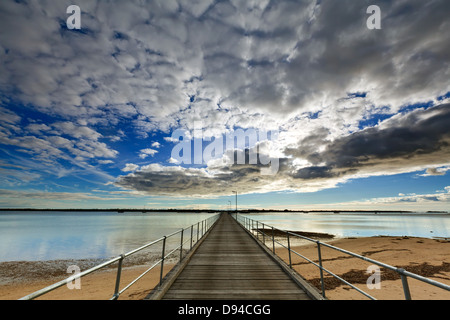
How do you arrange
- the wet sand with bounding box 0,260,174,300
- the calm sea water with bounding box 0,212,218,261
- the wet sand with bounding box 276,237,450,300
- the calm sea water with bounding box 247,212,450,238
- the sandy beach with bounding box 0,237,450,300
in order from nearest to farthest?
1. the wet sand with bounding box 276,237,450,300
2. the sandy beach with bounding box 0,237,450,300
3. the wet sand with bounding box 0,260,174,300
4. the calm sea water with bounding box 0,212,218,261
5. the calm sea water with bounding box 247,212,450,238

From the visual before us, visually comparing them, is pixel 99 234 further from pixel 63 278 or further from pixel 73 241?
pixel 63 278

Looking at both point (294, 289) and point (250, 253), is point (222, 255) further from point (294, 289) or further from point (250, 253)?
point (294, 289)

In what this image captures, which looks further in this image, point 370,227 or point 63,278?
point 370,227

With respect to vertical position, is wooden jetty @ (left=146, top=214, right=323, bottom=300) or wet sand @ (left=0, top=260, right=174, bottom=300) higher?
wooden jetty @ (left=146, top=214, right=323, bottom=300)

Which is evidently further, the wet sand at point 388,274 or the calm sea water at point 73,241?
the calm sea water at point 73,241

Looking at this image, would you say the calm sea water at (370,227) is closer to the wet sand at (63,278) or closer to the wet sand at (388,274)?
the wet sand at (388,274)

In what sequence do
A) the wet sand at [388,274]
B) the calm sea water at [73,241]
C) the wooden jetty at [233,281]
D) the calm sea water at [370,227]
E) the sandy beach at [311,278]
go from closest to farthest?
the wooden jetty at [233,281] → the wet sand at [388,274] → the sandy beach at [311,278] → the calm sea water at [73,241] → the calm sea water at [370,227]

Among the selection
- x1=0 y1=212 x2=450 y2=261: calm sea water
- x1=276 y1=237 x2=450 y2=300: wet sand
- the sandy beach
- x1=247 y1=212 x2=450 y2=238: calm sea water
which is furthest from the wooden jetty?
x1=247 y1=212 x2=450 y2=238: calm sea water

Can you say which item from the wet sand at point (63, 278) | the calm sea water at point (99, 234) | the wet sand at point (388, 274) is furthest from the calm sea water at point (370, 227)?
the wet sand at point (63, 278)

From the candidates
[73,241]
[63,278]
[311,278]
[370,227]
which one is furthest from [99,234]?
[370,227]

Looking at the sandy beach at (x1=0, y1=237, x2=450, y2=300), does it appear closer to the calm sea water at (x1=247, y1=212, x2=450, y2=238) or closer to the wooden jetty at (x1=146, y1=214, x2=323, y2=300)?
the wooden jetty at (x1=146, y1=214, x2=323, y2=300)

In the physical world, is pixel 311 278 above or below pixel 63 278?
above
